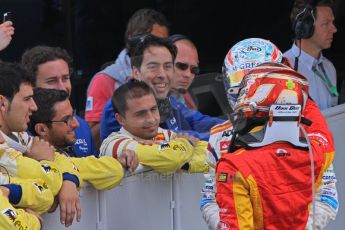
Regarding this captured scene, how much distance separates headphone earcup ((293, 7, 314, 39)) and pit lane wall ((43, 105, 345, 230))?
1.87 metres

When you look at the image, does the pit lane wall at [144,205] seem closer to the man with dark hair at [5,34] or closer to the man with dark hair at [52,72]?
the man with dark hair at [52,72]

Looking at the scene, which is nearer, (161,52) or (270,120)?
(270,120)

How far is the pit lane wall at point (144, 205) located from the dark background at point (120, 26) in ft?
8.63

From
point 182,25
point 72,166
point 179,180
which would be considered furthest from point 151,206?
point 182,25

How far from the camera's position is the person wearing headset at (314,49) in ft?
21.6

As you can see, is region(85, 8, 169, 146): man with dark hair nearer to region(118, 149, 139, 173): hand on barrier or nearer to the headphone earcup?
region(118, 149, 139, 173): hand on barrier

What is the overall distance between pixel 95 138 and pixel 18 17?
89.9 inches

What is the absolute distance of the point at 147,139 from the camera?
195 inches

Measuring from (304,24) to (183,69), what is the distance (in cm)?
108

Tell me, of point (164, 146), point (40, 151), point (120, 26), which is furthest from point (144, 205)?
point (120, 26)

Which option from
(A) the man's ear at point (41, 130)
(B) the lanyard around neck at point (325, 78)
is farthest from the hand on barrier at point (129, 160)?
(B) the lanyard around neck at point (325, 78)

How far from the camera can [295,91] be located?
3396 mm

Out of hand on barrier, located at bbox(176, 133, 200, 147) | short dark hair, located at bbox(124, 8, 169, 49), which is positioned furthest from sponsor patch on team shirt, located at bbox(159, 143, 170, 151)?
short dark hair, located at bbox(124, 8, 169, 49)

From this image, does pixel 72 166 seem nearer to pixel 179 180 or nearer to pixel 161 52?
pixel 179 180
